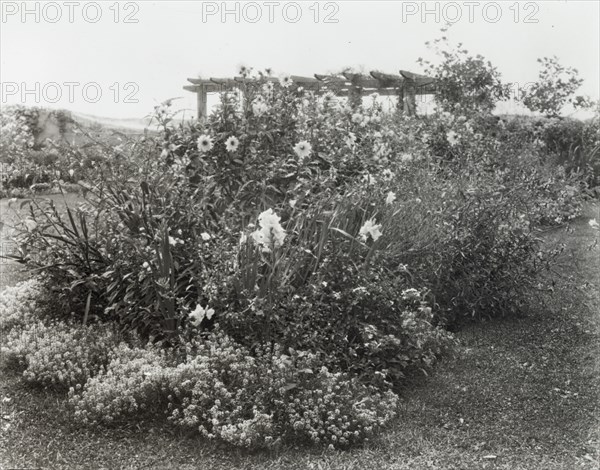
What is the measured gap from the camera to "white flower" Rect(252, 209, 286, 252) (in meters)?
3.93

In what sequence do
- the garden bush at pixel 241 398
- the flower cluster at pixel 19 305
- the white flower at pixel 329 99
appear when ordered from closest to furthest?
Answer: the garden bush at pixel 241 398 → the flower cluster at pixel 19 305 → the white flower at pixel 329 99

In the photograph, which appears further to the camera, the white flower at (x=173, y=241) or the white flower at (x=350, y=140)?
the white flower at (x=350, y=140)

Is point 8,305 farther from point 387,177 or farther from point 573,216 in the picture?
point 573,216

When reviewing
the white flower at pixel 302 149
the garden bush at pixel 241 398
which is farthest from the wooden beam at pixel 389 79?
the garden bush at pixel 241 398

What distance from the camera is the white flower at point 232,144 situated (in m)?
5.44

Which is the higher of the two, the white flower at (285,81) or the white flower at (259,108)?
the white flower at (285,81)

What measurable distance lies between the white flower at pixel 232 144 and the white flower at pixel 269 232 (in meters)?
1.50

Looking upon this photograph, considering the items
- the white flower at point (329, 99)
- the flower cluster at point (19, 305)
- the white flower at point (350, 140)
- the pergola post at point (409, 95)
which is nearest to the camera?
the flower cluster at point (19, 305)

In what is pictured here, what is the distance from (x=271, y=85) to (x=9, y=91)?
7.17 feet

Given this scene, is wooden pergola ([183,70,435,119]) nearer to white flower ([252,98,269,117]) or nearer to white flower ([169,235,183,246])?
white flower ([252,98,269,117])

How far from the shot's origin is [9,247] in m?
6.31

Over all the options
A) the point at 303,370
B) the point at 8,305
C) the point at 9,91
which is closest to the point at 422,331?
the point at 303,370

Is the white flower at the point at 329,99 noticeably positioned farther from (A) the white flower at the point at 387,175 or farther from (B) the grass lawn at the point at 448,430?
(B) the grass lawn at the point at 448,430

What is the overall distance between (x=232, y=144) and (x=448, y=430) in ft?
9.27
